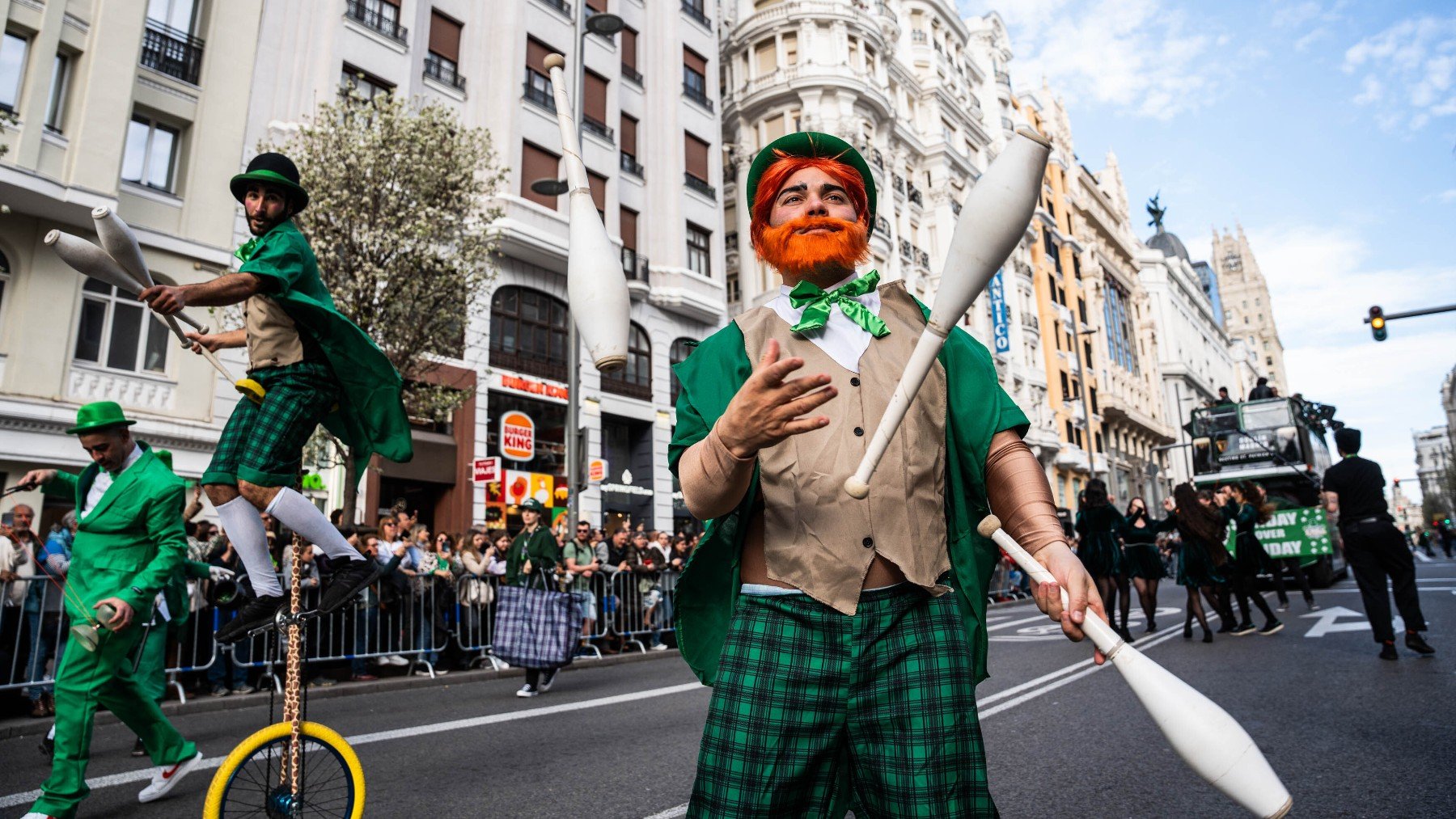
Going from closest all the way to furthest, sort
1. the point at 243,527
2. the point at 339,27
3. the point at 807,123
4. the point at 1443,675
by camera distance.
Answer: the point at 243,527 → the point at 1443,675 → the point at 339,27 → the point at 807,123

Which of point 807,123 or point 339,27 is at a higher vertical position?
point 807,123

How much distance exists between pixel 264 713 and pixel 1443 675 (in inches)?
368

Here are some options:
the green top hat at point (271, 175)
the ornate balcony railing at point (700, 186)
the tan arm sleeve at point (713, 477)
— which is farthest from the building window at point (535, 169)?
the tan arm sleeve at point (713, 477)

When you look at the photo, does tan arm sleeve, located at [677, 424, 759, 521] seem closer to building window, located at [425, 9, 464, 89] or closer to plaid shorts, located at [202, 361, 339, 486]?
plaid shorts, located at [202, 361, 339, 486]

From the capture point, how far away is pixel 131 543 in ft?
14.1

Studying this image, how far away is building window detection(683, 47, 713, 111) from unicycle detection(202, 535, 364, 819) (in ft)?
89.0

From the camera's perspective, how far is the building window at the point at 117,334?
15141 mm

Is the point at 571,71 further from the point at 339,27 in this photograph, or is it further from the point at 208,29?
the point at 208,29

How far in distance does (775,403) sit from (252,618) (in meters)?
2.86

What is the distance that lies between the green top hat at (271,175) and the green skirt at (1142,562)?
10971mm

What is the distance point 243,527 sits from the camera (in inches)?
135

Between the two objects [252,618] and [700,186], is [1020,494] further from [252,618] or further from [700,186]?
[700,186]

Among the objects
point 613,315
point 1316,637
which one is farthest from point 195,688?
point 1316,637

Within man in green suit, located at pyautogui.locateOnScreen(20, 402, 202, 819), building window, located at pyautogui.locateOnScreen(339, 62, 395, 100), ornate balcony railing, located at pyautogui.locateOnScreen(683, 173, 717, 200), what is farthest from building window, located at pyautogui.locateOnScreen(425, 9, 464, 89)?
man in green suit, located at pyautogui.locateOnScreen(20, 402, 202, 819)
